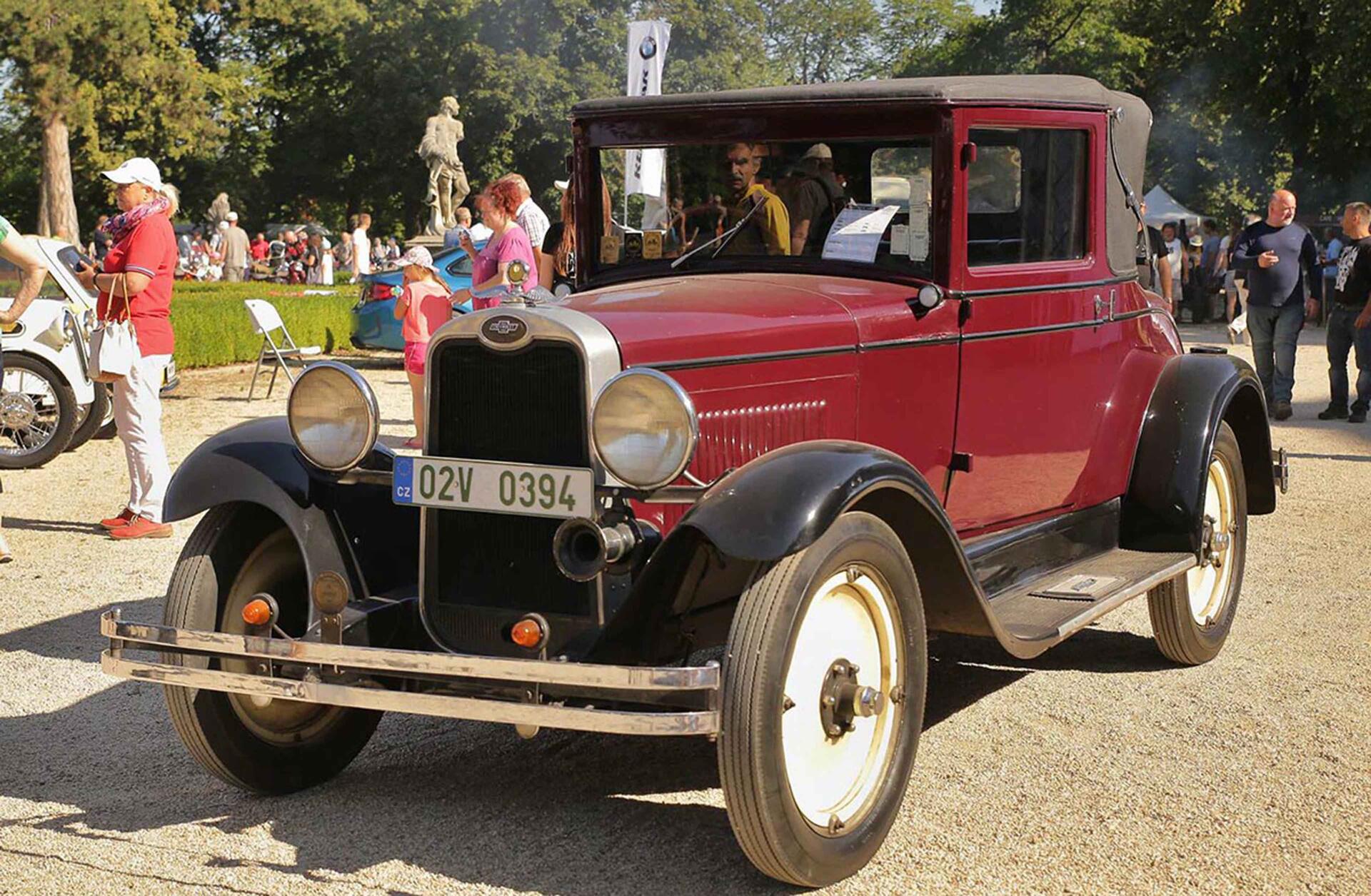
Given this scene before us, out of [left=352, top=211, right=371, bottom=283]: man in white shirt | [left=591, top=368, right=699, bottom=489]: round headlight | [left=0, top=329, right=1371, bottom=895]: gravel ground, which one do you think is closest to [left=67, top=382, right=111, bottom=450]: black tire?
[left=0, top=329, right=1371, bottom=895]: gravel ground

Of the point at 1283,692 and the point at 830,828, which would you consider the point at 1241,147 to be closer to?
the point at 1283,692

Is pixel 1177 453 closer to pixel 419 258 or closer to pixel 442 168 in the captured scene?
pixel 419 258

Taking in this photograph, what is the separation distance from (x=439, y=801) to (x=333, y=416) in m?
1.11

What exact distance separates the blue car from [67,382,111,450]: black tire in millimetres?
6554

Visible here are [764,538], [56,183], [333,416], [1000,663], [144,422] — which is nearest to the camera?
[764,538]

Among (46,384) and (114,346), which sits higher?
(114,346)

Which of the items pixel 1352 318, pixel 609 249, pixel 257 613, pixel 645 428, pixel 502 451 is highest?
pixel 609 249

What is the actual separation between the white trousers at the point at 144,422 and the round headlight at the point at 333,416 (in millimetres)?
3932

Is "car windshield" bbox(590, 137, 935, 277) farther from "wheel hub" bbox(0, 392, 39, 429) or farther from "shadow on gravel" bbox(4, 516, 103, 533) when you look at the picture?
"wheel hub" bbox(0, 392, 39, 429)

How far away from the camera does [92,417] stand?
11586mm

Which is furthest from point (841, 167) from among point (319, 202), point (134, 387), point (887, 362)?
point (319, 202)

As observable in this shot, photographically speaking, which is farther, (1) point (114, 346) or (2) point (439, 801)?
(1) point (114, 346)

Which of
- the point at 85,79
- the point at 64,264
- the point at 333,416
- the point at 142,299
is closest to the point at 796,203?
the point at 333,416

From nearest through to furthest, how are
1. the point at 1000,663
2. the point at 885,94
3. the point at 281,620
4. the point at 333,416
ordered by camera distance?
the point at 333,416, the point at 281,620, the point at 885,94, the point at 1000,663
